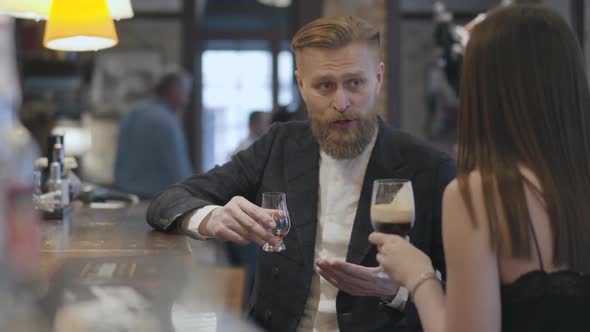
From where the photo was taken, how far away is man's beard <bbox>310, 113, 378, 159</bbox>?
231 cm

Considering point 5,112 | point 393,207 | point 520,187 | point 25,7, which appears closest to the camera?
point 5,112

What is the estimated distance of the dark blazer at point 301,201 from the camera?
2.19m

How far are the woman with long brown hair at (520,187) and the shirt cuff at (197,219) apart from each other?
937 mm

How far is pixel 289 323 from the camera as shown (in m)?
2.22

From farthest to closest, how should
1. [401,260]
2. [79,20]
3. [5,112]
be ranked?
[79,20], [401,260], [5,112]

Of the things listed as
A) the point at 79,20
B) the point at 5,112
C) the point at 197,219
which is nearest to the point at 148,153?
the point at 79,20

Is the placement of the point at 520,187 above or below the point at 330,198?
above

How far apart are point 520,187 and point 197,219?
113cm

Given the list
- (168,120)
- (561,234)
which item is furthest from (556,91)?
(168,120)

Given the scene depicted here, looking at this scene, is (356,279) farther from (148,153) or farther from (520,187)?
(148,153)

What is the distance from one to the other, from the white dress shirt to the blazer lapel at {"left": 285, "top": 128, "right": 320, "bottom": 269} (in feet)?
0.10

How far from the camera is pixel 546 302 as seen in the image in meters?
1.46

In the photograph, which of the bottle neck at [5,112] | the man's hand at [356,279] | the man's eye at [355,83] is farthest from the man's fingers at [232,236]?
the bottle neck at [5,112]

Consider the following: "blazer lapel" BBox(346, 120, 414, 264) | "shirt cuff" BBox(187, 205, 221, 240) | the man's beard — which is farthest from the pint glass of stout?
"shirt cuff" BBox(187, 205, 221, 240)
